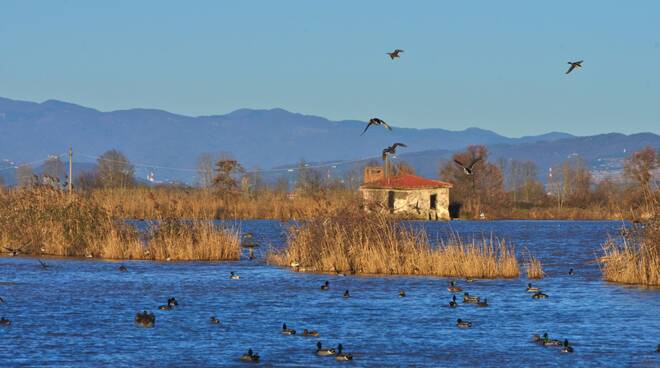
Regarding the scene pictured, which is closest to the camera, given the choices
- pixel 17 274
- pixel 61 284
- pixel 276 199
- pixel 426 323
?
pixel 426 323

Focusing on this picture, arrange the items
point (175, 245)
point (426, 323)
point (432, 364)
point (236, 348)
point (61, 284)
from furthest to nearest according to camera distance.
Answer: point (175, 245) < point (61, 284) < point (426, 323) < point (236, 348) < point (432, 364)

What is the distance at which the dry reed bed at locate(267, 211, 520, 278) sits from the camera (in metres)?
38.2

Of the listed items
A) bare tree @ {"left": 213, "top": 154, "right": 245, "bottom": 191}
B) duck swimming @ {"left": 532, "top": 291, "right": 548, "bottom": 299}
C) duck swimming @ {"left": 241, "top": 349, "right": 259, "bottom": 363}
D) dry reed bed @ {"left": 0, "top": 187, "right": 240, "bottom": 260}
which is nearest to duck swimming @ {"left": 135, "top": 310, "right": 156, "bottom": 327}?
duck swimming @ {"left": 241, "top": 349, "right": 259, "bottom": 363}

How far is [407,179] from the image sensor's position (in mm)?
99500

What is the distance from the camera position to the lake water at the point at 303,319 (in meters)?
22.8

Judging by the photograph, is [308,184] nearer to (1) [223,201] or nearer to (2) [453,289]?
(1) [223,201]

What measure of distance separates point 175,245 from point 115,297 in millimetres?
11932

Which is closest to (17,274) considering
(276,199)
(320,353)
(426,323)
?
(426,323)

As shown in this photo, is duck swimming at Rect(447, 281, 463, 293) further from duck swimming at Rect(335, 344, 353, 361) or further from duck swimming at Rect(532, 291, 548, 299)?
duck swimming at Rect(335, 344, 353, 361)

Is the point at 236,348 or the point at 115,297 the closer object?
the point at 236,348

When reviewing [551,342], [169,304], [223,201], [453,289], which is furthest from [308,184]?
[551,342]

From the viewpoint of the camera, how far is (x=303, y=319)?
28.3 meters

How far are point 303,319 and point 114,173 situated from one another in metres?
110

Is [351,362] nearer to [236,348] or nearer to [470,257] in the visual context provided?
[236,348]
